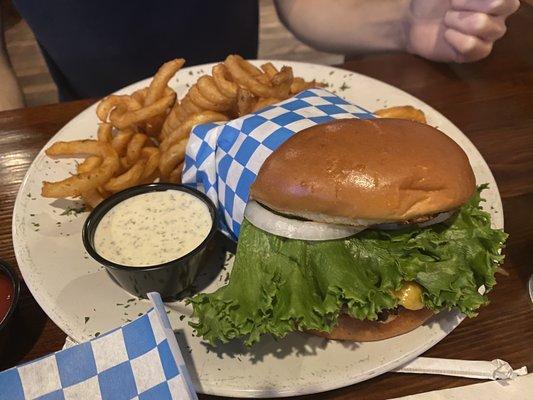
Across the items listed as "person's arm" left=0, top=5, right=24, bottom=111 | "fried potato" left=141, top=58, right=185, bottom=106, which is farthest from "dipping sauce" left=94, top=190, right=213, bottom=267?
"person's arm" left=0, top=5, right=24, bottom=111

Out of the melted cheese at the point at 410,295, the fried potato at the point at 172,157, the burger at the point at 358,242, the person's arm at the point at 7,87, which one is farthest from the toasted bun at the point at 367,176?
the person's arm at the point at 7,87

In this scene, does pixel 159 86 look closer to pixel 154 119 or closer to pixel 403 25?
pixel 154 119

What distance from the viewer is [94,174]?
1.81m

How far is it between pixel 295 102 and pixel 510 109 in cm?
104

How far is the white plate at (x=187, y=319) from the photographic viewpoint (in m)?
1.33

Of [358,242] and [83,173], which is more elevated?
[358,242]

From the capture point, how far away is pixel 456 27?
93.6 inches

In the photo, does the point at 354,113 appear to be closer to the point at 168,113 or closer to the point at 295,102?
the point at 295,102

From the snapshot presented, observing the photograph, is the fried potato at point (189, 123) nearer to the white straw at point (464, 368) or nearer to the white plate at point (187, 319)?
the white plate at point (187, 319)

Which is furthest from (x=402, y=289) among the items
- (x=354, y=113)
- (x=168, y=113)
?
(x=168, y=113)

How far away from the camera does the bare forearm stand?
269 cm

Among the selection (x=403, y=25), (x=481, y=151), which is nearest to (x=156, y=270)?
(x=481, y=151)

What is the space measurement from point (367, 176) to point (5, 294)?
1027 millimetres

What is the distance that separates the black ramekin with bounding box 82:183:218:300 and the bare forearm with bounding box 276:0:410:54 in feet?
4.82
